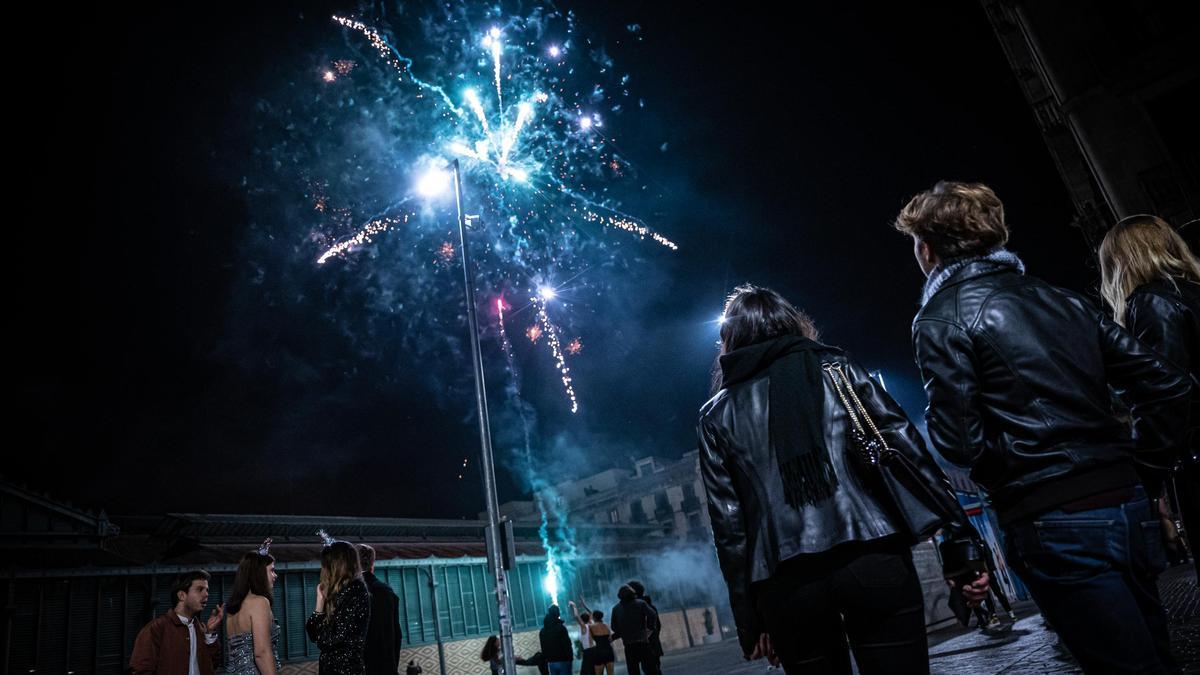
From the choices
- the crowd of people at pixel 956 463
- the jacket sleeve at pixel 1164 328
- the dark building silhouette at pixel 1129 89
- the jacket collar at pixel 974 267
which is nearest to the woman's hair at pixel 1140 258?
the jacket sleeve at pixel 1164 328

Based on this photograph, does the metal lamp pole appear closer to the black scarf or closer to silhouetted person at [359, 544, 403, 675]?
silhouetted person at [359, 544, 403, 675]

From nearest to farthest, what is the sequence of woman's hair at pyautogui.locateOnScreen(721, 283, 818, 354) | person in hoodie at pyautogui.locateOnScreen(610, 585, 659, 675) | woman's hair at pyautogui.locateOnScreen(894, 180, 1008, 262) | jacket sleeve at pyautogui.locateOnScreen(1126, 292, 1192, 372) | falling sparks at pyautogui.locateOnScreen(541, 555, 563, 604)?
woman's hair at pyautogui.locateOnScreen(894, 180, 1008, 262) → woman's hair at pyautogui.locateOnScreen(721, 283, 818, 354) → jacket sleeve at pyautogui.locateOnScreen(1126, 292, 1192, 372) → person in hoodie at pyautogui.locateOnScreen(610, 585, 659, 675) → falling sparks at pyautogui.locateOnScreen(541, 555, 563, 604)

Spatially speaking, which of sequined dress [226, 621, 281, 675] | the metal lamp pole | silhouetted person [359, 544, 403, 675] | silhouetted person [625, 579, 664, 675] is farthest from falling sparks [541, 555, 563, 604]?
sequined dress [226, 621, 281, 675]

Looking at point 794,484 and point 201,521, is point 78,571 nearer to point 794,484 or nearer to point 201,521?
point 201,521

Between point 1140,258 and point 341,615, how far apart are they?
5.26 meters

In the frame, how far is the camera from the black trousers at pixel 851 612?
6.29ft

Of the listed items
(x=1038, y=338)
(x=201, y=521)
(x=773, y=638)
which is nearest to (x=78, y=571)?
(x=201, y=521)


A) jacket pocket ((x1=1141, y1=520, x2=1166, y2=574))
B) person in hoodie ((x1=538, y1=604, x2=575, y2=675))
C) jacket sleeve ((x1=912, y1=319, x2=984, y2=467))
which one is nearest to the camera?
jacket pocket ((x1=1141, y1=520, x2=1166, y2=574))

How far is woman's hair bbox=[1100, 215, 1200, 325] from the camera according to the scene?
2969mm

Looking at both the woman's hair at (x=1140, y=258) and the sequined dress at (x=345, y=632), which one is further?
the sequined dress at (x=345, y=632)

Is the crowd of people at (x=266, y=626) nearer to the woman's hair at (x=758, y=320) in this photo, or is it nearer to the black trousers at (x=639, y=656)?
the woman's hair at (x=758, y=320)

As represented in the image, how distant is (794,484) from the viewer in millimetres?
2125

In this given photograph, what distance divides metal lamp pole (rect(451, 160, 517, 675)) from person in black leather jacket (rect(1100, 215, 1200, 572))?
932 cm

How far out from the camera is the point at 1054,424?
1.95 m
